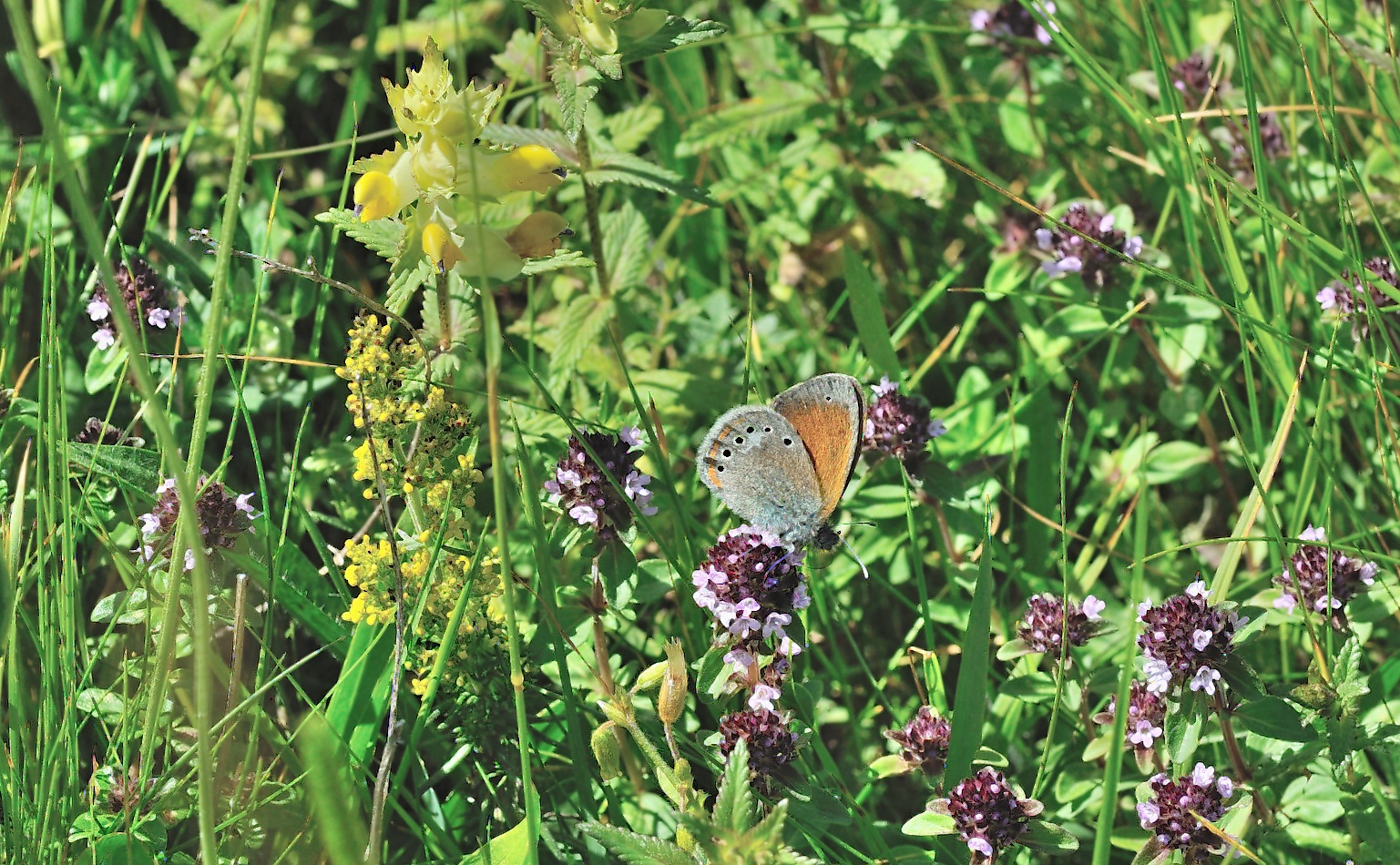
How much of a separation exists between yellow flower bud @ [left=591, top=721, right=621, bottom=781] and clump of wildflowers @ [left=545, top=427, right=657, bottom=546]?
1.59ft

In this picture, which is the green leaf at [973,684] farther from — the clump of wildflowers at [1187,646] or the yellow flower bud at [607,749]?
the yellow flower bud at [607,749]

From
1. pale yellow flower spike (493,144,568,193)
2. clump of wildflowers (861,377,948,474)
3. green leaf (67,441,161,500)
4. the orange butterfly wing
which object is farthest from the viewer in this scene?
clump of wildflowers (861,377,948,474)

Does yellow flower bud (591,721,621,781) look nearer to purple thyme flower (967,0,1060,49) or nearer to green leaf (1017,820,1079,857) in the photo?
green leaf (1017,820,1079,857)

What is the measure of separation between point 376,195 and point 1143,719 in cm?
185

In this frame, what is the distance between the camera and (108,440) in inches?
111

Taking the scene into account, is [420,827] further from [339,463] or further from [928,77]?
[928,77]

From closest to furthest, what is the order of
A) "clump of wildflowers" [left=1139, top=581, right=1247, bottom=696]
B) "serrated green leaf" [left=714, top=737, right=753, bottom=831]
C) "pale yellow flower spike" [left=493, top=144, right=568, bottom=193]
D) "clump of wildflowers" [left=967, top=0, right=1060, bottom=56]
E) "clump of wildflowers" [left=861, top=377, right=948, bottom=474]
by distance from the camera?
1. "serrated green leaf" [left=714, top=737, right=753, bottom=831]
2. "clump of wildflowers" [left=1139, top=581, right=1247, bottom=696]
3. "pale yellow flower spike" [left=493, top=144, right=568, bottom=193]
4. "clump of wildflowers" [left=861, top=377, right=948, bottom=474]
5. "clump of wildflowers" [left=967, top=0, right=1060, bottom=56]

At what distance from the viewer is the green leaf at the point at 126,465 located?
2531mm

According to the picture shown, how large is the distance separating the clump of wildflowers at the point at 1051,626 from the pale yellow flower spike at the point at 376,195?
1.58 metres

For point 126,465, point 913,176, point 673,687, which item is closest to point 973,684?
point 673,687

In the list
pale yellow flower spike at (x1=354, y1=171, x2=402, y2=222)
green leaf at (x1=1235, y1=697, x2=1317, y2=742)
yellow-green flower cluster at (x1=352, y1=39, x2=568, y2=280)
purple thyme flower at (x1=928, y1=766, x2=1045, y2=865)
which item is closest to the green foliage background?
green leaf at (x1=1235, y1=697, x2=1317, y2=742)

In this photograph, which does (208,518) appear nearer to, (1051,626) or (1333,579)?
(1051,626)

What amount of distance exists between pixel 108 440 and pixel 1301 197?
3092 millimetres

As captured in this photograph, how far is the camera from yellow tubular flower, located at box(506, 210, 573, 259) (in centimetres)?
259
